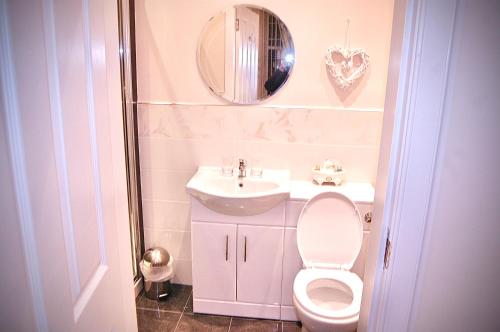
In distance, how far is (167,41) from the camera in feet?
7.04

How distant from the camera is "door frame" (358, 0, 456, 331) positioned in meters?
0.73

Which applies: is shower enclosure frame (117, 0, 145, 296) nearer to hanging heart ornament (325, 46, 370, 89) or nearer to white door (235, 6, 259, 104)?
white door (235, 6, 259, 104)

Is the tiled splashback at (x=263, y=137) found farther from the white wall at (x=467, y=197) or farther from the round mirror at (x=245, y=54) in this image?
the white wall at (x=467, y=197)

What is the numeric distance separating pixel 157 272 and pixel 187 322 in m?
0.39

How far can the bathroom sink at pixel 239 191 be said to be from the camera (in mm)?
1833

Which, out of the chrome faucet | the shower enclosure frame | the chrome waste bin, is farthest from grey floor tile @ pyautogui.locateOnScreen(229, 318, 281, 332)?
the chrome faucet

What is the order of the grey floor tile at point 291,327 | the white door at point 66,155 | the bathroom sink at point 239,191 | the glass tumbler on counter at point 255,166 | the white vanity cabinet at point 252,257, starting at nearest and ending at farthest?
1. the white door at point 66,155
2. the bathroom sink at point 239,191
3. the white vanity cabinet at point 252,257
4. the grey floor tile at point 291,327
5. the glass tumbler on counter at point 255,166

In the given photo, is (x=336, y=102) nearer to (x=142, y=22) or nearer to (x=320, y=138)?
(x=320, y=138)

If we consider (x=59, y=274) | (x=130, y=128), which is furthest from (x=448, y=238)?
(x=130, y=128)

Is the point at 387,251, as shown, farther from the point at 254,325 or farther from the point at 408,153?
the point at 254,325

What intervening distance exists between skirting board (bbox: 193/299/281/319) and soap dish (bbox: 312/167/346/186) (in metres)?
0.85

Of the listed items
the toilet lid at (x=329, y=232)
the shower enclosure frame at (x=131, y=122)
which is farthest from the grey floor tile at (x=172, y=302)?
the toilet lid at (x=329, y=232)

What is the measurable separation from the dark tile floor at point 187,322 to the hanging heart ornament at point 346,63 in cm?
158

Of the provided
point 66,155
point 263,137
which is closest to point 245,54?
point 263,137
